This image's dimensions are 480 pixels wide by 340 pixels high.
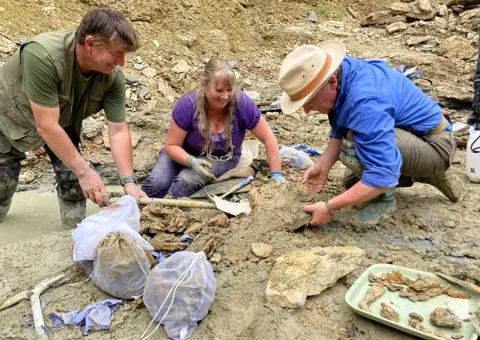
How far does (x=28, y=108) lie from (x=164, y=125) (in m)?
2.72

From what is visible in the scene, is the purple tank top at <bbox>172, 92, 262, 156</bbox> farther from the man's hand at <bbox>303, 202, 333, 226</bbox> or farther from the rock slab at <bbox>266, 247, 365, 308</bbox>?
the rock slab at <bbox>266, 247, 365, 308</bbox>

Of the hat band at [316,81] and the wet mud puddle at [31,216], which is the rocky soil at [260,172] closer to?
the wet mud puddle at [31,216]

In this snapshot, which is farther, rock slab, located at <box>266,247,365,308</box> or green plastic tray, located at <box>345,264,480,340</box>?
rock slab, located at <box>266,247,365,308</box>

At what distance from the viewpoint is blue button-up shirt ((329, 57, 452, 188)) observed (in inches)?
90.0

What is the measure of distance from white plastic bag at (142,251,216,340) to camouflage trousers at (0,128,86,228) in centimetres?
167

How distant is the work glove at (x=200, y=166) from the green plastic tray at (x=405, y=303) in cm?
176

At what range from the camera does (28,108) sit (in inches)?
114

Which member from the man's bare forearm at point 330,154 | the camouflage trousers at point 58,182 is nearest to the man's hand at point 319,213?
the man's bare forearm at point 330,154

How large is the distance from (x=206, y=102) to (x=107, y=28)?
51.3 inches

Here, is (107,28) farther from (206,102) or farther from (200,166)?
(200,166)

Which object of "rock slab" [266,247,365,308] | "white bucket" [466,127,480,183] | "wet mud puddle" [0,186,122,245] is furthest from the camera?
"white bucket" [466,127,480,183]

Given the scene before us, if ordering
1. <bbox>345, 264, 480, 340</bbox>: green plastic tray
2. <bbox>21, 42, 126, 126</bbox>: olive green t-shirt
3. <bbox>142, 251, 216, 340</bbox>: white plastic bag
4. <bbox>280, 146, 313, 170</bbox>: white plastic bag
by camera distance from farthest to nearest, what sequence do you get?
<bbox>280, 146, 313, 170</bbox>: white plastic bag → <bbox>21, 42, 126, 126</bbox>: olive green t-shirt → <bbox>142, 251, 216, 340</bbox>: white plastic bag → <bbox>345, 264, 480, 340</bbox>: green plastic tray

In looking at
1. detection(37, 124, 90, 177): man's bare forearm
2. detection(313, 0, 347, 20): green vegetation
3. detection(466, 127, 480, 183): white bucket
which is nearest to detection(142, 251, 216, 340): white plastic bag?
detection(37, 124, 90, 177): man's bare forearm

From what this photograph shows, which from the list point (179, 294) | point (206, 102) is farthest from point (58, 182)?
point (179, 294)
